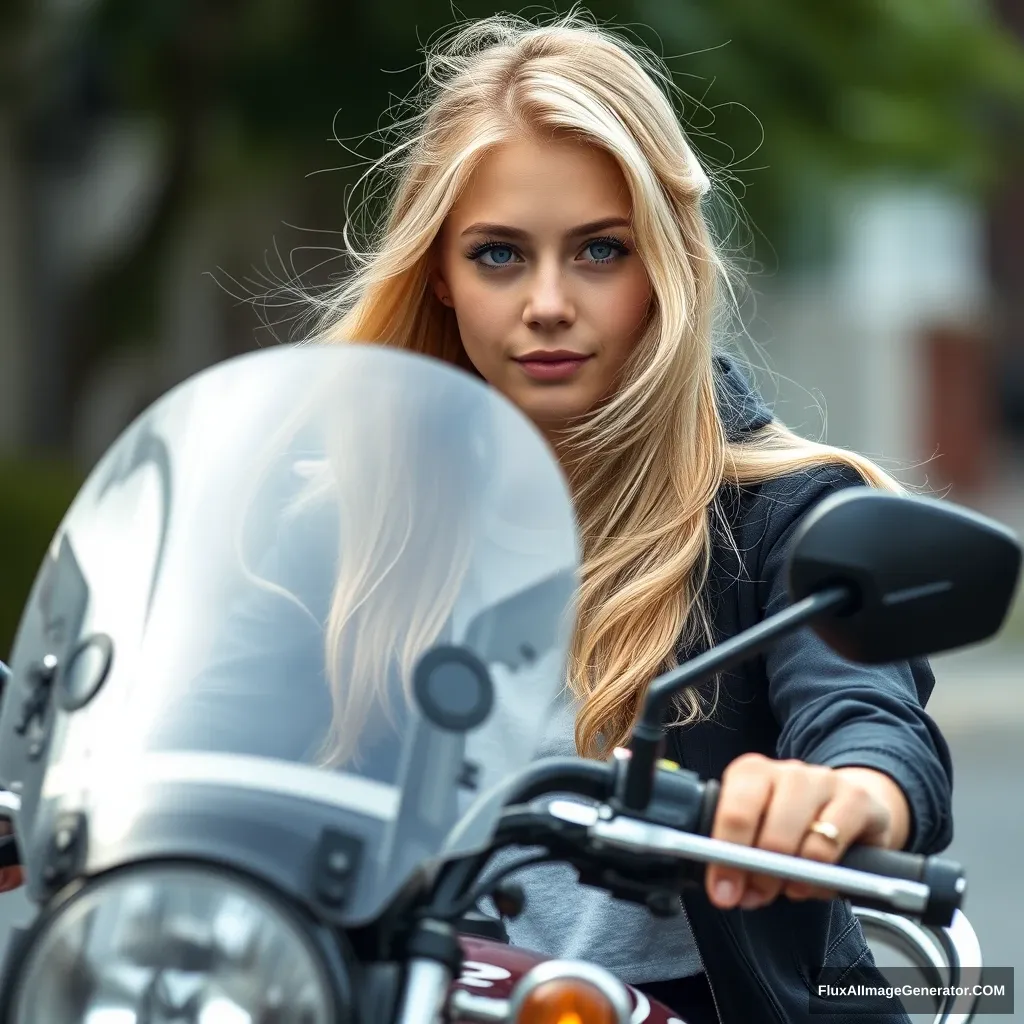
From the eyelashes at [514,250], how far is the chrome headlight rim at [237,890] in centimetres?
120

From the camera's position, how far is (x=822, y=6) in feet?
33.8

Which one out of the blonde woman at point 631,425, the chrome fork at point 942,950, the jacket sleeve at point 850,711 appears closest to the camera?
the jacket sleeve at point 850,711

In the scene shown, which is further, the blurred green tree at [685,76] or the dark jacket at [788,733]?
the blurred green tree at [685,76]

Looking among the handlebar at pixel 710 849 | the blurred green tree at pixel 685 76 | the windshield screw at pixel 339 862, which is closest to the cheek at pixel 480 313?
the handlebar at pixel 710 849

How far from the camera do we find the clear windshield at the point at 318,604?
1.57 meters

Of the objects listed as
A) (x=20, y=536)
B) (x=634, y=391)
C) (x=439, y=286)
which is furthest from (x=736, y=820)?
(x=20, y=536)

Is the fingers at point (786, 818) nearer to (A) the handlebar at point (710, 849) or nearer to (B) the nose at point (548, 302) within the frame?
(A) the handlebar at point (710, 849)

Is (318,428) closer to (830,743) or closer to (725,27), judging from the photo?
(830,743)

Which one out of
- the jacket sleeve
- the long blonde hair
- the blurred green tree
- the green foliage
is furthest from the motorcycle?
the green foliage

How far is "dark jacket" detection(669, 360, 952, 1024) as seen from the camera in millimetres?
1869

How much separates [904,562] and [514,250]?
100 centimetres

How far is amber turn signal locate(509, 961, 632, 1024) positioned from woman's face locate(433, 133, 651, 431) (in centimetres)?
106

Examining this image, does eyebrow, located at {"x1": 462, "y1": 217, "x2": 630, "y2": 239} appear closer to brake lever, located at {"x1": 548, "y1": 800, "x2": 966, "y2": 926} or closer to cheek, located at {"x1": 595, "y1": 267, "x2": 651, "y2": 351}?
cheek, located at {"x1": 595, "y1": 267, "x2": 651, "y2": 351}

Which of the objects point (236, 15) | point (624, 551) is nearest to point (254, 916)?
point (624, 551)
